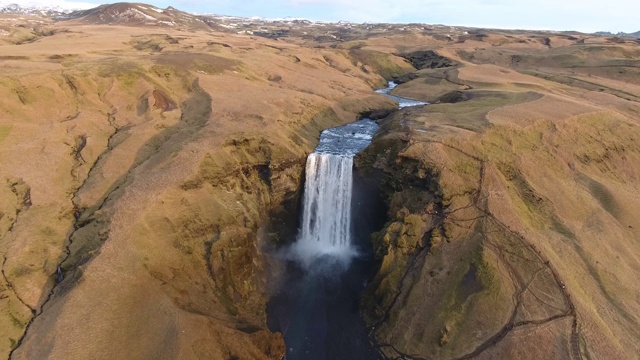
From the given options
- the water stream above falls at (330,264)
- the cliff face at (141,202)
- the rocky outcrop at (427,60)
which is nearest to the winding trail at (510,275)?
the water stream above falls at (330,264)

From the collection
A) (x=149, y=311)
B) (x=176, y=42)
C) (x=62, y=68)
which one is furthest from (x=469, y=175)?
(x=176, y=42)

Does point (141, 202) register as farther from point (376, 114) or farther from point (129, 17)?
point (129, 17)

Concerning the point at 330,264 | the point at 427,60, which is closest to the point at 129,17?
the point at 427,60

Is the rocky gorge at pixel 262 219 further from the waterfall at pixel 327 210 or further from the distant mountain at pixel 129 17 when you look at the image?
the distant mountain at pixel 129 17

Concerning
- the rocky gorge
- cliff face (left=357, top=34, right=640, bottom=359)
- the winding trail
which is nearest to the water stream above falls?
the rocky gorge

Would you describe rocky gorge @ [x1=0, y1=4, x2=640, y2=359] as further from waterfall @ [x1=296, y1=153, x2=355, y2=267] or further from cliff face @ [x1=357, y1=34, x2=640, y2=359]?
waterfall @ [x1=296, y1=153, x2=355, y2=267]
